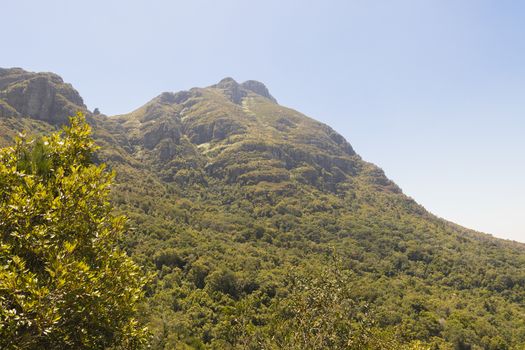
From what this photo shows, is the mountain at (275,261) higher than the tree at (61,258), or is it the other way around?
the tree at (61,258)

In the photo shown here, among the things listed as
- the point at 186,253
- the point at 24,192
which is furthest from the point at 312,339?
the point at 186,253

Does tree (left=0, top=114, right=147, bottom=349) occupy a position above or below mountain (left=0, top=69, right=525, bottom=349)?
above

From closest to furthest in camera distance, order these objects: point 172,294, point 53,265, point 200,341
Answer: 1. point 53,265
2. point 200,341
3. point 172,294

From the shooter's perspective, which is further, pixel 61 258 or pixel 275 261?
pixel 275 261

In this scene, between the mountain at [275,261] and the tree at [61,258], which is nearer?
the tree at [61,258]

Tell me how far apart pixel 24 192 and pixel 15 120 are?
200 m

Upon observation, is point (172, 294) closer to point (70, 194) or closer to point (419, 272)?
point (70, 194)

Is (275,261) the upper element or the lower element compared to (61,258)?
lower

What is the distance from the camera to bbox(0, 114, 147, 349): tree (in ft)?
24.5

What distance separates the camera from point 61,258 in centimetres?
818

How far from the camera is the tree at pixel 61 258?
748 cm

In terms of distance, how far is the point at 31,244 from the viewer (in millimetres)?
8578

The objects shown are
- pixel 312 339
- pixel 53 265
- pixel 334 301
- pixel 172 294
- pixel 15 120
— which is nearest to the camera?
pixel 53 265

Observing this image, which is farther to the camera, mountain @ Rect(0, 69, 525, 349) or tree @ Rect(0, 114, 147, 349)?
mountain @ Rect(0, 69, 525, 349)
